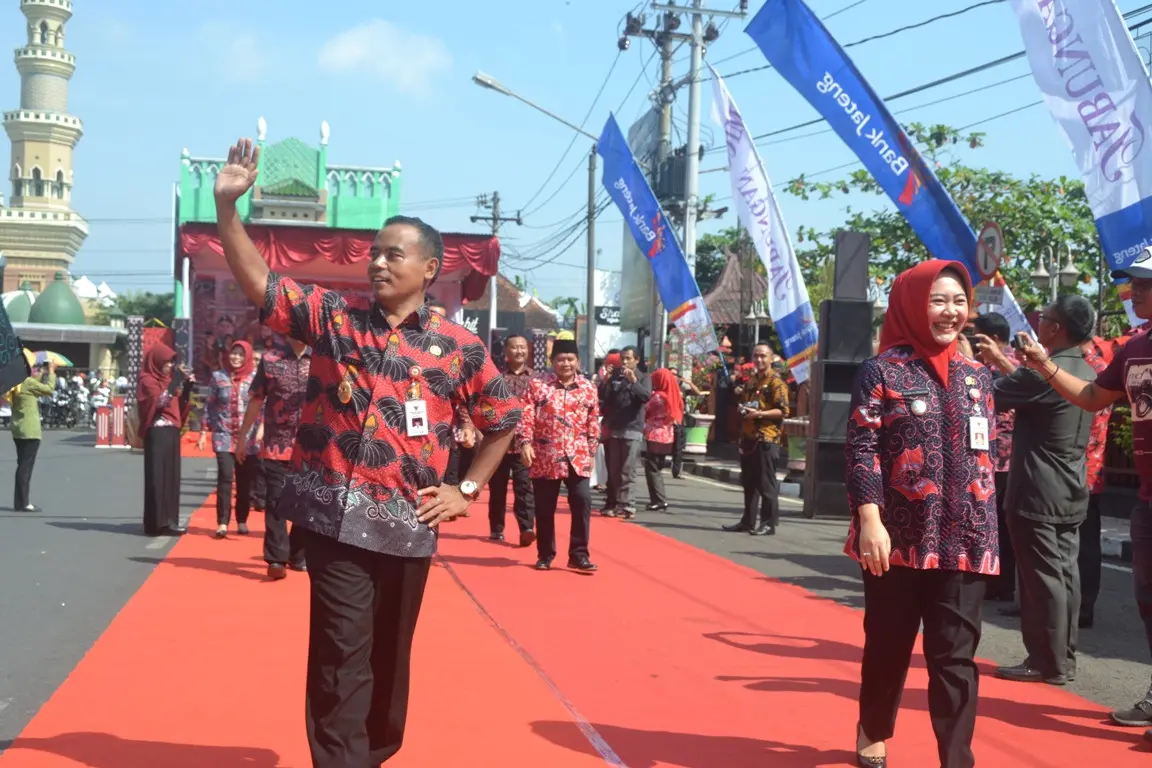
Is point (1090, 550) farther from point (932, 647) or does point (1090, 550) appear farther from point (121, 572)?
point (121, 572)

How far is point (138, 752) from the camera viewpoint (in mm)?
4742

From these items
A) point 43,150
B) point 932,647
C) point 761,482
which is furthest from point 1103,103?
point 43,150

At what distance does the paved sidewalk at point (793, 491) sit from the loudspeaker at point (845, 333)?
10.8 feet

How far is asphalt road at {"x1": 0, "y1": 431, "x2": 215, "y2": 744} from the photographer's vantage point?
607 centimetres

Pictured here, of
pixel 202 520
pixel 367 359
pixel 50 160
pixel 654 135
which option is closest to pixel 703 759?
pixel 367 359

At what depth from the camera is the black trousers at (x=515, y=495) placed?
37.7 feet

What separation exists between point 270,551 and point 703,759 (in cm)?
496

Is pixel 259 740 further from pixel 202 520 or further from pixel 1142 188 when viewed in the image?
pixel 202 520

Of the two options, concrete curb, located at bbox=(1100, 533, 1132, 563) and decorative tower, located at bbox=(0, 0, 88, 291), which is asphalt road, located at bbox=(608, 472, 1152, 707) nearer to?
concrete curb, located at bbox=(1100, 533, 1132, 563)

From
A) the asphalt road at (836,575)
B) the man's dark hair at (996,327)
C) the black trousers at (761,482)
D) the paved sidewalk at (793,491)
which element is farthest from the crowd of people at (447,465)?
the black trousers at (761,482)

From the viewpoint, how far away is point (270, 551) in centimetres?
905

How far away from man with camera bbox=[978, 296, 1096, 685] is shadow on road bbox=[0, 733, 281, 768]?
3.73 metres

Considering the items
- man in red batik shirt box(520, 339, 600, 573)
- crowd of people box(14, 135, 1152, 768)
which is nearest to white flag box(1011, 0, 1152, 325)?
crowd of people box(14, 135, 1152, 768)

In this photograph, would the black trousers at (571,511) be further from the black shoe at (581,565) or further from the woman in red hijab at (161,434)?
the woman in red hijab at (161,434)
